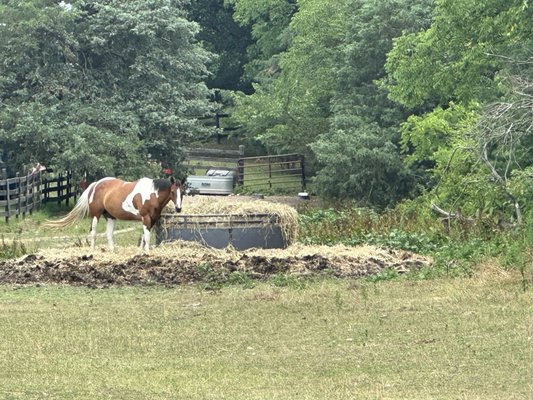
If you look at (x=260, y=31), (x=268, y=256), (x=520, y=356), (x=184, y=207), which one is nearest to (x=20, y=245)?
(x=184, y=207)

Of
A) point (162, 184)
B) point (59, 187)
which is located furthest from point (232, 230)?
point (59, 187)

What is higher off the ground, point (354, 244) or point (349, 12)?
point (349, 12)

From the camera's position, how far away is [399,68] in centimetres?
3391

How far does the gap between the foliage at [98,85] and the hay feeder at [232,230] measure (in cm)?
1686

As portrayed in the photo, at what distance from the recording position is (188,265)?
21844 mm

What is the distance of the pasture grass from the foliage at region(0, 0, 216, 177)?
21.1 meters

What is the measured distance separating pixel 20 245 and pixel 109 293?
6078 mm

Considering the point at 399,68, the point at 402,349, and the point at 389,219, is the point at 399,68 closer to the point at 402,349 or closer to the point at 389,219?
the point at 389,219

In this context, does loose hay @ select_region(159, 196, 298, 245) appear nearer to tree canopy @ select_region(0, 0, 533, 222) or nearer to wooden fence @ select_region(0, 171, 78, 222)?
tree canopy @ select_region(0, 0, 533, 222)

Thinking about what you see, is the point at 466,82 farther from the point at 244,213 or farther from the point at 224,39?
the point at 224,39

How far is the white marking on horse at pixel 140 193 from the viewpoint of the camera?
24.8 metres

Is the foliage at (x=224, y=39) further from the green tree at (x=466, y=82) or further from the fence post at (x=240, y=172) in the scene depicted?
the green tree at (x=466, y=82)

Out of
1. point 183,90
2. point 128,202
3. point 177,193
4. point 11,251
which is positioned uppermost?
point 183,90

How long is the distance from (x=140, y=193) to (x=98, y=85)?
20.2m
